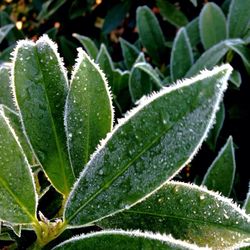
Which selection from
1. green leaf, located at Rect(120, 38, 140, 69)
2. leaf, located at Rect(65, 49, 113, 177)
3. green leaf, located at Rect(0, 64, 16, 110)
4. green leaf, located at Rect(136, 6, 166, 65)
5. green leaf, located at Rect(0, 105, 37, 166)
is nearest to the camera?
leaf, located at Rect(65, 49, 113, 177)

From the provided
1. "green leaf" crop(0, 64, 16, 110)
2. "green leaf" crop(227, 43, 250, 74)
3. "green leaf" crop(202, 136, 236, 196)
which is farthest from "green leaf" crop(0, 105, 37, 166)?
"green leaf" crop(227, 43, 250, 74)

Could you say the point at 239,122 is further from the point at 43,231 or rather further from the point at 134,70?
the point at 43,231

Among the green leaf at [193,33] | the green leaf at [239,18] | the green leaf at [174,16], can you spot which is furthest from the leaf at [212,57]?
the green leaf at [174,16]

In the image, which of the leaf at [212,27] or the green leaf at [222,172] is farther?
the leaf at [212,27]

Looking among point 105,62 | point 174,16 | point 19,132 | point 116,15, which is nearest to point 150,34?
point 174,16

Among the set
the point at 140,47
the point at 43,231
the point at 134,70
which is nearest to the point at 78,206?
the point at 43,231

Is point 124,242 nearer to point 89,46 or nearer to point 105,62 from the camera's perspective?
point 105,62

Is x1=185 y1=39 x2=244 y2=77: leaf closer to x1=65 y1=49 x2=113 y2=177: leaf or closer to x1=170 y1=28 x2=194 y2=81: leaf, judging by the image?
x1=170 y1=28 x2=194 y2=81: leaf

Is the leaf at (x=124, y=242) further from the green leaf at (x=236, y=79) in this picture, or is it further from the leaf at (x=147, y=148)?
the green leaf at (x=236, y=79)
